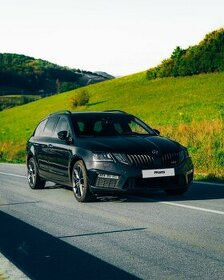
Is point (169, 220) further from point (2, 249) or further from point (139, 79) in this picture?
point (139, 79)

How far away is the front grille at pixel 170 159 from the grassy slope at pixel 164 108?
5584 mm

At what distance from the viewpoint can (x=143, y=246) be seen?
20.7 feet

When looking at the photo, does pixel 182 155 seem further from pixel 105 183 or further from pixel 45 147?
pixel 45 147

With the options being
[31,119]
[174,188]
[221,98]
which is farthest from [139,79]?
[174,188]

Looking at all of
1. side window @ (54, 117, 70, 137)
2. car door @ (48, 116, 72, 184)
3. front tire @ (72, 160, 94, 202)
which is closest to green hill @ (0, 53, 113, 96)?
side window @ (54, 117, 70, 137)

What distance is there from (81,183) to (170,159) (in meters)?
1.52

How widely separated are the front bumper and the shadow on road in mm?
2327

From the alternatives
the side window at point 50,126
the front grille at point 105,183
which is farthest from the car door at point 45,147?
the front grille at point 105,183

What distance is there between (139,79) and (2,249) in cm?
6821

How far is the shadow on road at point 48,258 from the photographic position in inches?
206

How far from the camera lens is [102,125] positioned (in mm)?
11250

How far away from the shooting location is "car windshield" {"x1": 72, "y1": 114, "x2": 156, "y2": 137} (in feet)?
36.0

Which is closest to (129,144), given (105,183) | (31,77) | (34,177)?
(105,183)

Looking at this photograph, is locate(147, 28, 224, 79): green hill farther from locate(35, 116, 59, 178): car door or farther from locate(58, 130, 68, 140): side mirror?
locate(58, 130, 68, 140): side mirror
